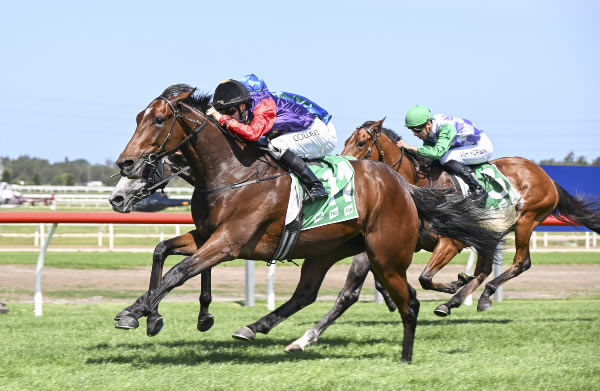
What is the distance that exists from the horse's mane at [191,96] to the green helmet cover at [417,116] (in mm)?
2544

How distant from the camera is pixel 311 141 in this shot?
5.93 metres

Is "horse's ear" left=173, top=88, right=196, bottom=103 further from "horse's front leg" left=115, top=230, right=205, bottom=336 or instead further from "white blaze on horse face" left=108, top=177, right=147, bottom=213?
"horse's front leg" left=115, top=230, right=205, bottom=336

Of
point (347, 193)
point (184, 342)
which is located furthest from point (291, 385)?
point (184, 342)

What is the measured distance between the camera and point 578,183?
15.3 m

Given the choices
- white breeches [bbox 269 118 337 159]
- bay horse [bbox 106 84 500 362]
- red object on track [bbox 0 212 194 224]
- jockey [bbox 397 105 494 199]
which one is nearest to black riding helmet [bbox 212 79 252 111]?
bay horse [bbox 106 84 500 362]

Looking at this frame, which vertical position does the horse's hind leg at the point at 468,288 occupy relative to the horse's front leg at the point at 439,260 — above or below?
below

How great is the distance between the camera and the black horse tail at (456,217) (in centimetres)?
627

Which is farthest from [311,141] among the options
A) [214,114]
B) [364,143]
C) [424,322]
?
[424,322]

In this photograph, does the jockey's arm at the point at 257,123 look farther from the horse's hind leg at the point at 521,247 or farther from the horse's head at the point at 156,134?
the horse's hind leg at the point at 521,247

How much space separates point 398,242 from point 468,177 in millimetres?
2407

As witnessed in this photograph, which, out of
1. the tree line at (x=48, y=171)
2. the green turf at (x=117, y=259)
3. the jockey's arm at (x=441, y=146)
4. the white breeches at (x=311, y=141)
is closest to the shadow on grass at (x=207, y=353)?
the white breeches at (x=311, y=141)

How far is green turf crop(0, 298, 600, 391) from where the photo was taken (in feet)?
15.6

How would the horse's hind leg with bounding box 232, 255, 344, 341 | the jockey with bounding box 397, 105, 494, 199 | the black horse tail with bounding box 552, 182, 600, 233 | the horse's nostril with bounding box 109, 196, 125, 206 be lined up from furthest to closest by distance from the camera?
the black horse tail with bounding box 552, 182, 600, 233, the jockey with bounding box 397, 105, 494, 199, the horse's hind leg with bounding box 232, 255, 344, 341, the horse's nostril with bounding box 109, 196, 125, 206

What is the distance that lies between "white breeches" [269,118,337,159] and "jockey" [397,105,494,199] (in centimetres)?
184
